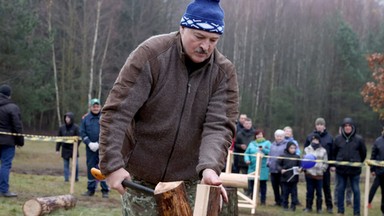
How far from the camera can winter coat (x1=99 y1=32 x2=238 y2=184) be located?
3.48 m

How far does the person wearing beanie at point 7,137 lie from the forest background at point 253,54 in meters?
17.9

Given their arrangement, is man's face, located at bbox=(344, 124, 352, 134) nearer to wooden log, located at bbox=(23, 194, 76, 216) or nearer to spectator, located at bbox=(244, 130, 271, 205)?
spectator, located at bbox=(244, 130, 271, 205)

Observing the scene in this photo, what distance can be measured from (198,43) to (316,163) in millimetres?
8810

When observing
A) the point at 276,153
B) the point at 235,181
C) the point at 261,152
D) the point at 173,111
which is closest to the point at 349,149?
the point at 276,153

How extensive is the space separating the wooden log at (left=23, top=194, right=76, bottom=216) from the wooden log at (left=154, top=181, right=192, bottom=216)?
5660 mm

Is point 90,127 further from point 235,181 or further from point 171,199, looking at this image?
point 171,199

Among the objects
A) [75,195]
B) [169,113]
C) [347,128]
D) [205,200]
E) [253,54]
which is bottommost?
[75,195]

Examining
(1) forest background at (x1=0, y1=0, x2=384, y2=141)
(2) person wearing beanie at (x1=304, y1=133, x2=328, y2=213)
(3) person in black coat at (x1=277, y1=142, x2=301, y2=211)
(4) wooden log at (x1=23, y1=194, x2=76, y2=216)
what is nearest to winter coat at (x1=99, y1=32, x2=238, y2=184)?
(4) wooden log at (x1=23, y1=194, x2=76, y2=216)

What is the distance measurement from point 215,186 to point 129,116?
650 mm

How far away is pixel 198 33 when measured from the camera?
11.5ft

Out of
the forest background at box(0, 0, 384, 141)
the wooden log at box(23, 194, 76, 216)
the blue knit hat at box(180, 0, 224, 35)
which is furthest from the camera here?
the forest background at box(0, 0, 384, 141)

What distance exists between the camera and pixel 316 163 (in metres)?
11.9

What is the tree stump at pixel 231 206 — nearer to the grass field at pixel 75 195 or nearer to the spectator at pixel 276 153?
the grass field at pixel 75 195

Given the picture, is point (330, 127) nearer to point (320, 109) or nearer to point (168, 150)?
point (320, 109)
